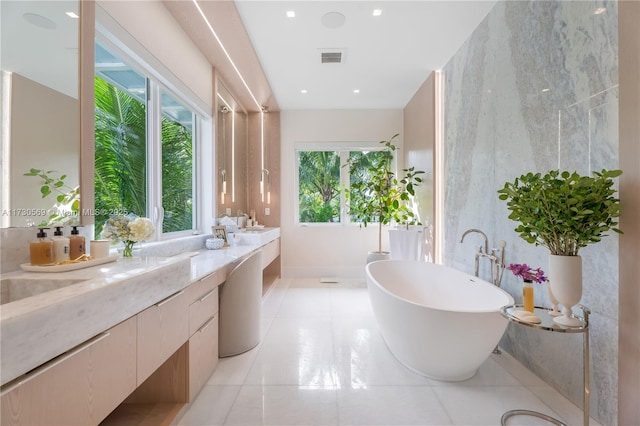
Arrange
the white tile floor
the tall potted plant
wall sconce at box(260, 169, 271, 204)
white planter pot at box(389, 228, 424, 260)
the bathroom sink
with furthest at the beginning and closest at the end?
wall sconce at box(260, 169, 271, 204) → the tall potted plant → white planter pot at box(389, 228, 424, 260) → the white tile floor → the bathroom sink

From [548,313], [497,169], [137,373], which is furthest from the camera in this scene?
[497,169]

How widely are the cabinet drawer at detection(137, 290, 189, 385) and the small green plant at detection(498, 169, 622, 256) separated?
5.96ft

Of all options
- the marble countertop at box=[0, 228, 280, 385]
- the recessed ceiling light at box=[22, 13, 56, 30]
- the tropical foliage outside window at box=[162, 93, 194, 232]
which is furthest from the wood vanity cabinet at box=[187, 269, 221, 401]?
the recessed ceiling light at box=[22, 13, 56, 30]

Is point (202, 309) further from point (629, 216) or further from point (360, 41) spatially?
point (360, 41)

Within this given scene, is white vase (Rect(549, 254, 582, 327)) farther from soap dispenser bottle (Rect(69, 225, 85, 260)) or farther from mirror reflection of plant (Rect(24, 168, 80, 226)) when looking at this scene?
mirror reflection of plant (Rect(24, 168, 80, 226))

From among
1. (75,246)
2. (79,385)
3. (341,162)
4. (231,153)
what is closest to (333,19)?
(231,153)

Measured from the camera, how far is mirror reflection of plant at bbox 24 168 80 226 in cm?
131

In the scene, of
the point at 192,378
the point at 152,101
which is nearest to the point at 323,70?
the point at 152,101

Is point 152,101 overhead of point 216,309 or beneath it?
overhead

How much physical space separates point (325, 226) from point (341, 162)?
3.66 feet

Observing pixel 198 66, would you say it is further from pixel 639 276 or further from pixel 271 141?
pixel 639 276

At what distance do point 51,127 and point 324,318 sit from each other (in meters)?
2.62


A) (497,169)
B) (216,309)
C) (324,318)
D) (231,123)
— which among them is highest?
(231,123)

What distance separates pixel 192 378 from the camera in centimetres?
164
